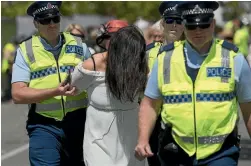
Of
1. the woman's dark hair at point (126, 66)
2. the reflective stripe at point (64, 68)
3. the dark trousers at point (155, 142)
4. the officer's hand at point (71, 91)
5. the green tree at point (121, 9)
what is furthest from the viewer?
the green tree at point (121, 9)

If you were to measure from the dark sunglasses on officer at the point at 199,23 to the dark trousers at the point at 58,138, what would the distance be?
5.53 ft

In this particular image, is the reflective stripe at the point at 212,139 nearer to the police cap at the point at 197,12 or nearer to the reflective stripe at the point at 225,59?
the reflective stripe at the point at 225,59

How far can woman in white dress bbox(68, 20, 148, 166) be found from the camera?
218 inches

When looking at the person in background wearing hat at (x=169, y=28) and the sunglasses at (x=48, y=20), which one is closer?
the sunglasses at (x=48, y=20)

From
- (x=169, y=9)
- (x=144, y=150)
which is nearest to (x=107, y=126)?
(x=144, y=150)

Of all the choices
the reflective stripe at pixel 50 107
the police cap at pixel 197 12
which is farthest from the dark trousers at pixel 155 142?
the police cap at pixel 197 12

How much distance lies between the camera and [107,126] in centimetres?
562

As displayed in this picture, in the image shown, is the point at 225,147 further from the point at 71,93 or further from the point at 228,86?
the point at 71,93

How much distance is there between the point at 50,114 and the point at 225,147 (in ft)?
5.96

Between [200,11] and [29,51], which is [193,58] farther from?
[29,51]

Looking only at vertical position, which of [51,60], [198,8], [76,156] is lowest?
[76,156]

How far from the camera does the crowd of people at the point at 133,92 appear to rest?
191 inches

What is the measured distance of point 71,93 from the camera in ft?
18.8

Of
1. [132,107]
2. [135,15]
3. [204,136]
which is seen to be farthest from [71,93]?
[135,15]
